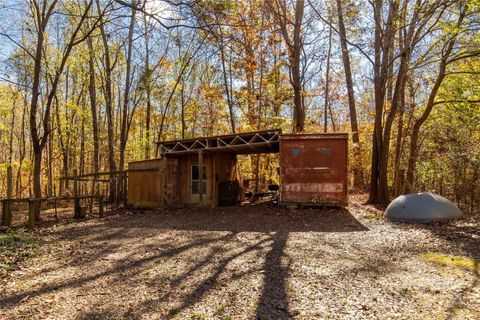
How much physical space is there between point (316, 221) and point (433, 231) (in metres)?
2.93

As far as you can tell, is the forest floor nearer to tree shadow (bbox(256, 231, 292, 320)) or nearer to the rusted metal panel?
tree shadow (bbox(256, 231, 292, 320))

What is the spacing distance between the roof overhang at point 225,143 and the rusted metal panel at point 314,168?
647 mm

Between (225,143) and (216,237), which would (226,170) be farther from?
(216,237)

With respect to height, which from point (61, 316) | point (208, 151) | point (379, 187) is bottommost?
point (61, 316)

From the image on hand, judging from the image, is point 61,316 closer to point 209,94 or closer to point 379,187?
point 379,187

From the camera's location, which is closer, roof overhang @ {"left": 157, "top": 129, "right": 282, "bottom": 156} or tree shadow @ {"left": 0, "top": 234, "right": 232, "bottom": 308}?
tree shadow @ {"left": 0, "top": 234, "right": 232, "bottom": 308}

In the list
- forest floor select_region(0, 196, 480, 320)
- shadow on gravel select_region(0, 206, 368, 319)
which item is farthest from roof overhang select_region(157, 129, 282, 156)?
forest floor select_region(0, 196, 480, 320)

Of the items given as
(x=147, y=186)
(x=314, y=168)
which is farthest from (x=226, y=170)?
(x=314, y=168)

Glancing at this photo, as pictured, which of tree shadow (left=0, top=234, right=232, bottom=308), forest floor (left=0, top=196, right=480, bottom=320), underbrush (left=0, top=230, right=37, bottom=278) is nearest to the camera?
forest floor (left=0, top=196, right=480, bottom=320)

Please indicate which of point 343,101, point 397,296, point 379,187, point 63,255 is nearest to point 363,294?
point 397,296

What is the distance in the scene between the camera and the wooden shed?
36.8 feet

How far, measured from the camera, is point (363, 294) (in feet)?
14.0

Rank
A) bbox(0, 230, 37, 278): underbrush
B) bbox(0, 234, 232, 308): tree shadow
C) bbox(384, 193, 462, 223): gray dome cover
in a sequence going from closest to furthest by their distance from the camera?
bbox(0, 234, 232, 308): tree shadow < bbox(0, 230, 37, 278): underbrush < bbox(384, 193, 462, 223): gray dome cover

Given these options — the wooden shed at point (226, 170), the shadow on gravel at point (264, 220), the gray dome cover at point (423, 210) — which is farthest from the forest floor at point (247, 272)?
the wooden shed at point (226, 170)
